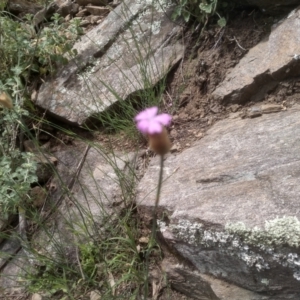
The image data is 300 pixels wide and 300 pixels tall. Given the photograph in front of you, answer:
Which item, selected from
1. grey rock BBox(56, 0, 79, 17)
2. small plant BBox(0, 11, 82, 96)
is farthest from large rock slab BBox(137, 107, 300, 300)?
grey rock BBox(56, 0, 79, 17)

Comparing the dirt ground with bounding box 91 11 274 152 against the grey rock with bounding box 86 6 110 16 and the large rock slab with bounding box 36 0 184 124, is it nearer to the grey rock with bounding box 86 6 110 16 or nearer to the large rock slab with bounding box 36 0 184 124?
the large rock slab with bounding box 36 0 184 124

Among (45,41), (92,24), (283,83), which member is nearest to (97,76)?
(45,41)

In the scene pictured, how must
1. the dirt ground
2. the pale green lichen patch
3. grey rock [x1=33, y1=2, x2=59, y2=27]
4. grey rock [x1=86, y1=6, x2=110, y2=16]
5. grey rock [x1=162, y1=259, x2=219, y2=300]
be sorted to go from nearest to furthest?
the pale green lichen patch → grey rock [x1=162, y1=259, x2=219, y2=300] → the dirt ground → grey rock [x1=33, y1=2, x2=59, y2=27] → grey rock [x1=86, y1=6, x2=110, y2=16]

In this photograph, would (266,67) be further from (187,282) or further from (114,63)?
(187,282)

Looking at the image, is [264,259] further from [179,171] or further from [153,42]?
[153,42]

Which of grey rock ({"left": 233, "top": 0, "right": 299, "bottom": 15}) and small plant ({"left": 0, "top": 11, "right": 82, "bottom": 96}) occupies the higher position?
grey rock ({"left": 233, "top": 0, "right": 299, "bottom": 15})

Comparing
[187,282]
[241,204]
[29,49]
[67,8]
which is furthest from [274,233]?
[67,8]

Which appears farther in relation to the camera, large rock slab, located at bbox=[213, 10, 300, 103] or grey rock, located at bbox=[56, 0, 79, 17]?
grey rock, located at bbox=[56, 0, 79, 17]
